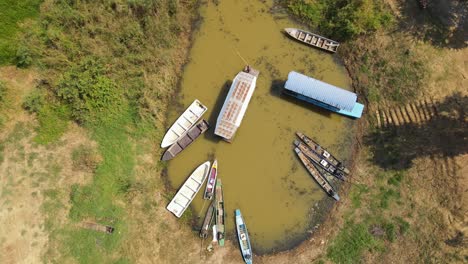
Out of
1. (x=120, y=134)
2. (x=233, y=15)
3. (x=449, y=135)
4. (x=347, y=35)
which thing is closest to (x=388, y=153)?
(x=449, y=135)

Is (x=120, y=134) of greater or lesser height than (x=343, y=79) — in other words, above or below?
below

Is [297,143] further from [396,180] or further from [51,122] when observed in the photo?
[51,122]

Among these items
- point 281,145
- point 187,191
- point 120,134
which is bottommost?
point 187,191

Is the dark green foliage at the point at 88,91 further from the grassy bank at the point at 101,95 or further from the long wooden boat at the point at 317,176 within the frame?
the long wooden boat at the point at 317,176

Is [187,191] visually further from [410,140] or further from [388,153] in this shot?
[410,140]

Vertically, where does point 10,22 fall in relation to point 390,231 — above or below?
above

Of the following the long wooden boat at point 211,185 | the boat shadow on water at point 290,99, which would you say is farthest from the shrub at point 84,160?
the boat shadow on water at point 290,99

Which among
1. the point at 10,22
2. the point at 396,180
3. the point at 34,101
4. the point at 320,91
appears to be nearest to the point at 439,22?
the point at 320,91
